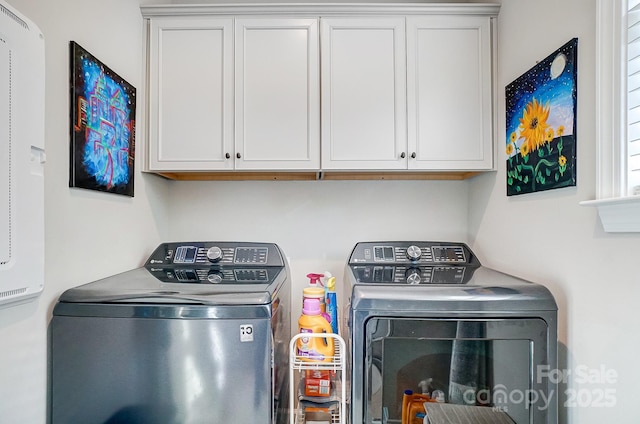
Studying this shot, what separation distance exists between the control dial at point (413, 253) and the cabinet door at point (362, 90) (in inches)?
17.2

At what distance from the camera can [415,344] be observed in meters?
1.14

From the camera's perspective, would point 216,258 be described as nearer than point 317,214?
Yes

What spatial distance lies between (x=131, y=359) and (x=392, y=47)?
1.73m

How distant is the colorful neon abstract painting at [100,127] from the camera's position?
3.84 ft

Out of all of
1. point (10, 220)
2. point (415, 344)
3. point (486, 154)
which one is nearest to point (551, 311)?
point (415, 344)

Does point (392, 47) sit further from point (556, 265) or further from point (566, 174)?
point (556, 265)

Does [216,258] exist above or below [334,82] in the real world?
below

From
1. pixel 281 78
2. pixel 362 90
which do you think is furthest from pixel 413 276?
pixel 281 78

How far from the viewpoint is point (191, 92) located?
164 centimetres

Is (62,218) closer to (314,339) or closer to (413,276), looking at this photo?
(314,339)

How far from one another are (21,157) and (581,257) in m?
1.78

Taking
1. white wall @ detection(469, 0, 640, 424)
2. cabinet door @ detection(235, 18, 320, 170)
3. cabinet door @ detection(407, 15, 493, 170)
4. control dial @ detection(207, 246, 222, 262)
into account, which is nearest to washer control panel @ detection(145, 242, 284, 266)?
control dial @ detection(207, 246, 222, 262)

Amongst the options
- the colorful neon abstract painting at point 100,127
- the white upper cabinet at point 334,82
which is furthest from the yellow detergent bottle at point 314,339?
the colorful neon abstract painting at point 100,127

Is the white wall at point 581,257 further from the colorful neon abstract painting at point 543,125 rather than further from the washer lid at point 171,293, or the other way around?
the washer lid at point 171,293
